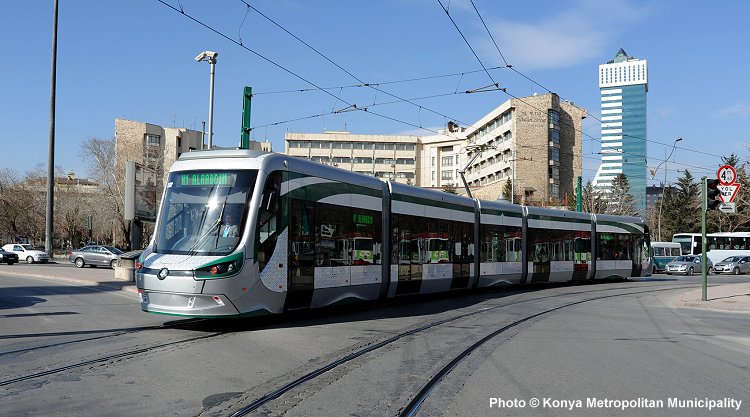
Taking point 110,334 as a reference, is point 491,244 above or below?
above

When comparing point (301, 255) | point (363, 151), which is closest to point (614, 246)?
point (301, 255)

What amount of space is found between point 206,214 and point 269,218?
1.10 m

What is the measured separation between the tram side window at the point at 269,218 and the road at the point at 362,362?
142 cm

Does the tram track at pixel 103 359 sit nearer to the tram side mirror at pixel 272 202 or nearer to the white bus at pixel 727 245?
the tram side mirror at pixel 272 202

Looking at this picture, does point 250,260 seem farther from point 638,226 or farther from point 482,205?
point 638,226

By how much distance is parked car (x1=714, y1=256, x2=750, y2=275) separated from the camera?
4706cm

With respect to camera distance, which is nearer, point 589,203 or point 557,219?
point 557,219

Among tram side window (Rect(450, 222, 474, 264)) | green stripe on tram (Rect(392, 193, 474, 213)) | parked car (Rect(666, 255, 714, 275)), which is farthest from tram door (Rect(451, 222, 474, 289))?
parked car (Rect(666, 255, 714, 275))

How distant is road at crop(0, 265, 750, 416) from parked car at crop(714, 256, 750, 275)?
35.6 metres

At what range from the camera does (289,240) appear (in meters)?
12.4

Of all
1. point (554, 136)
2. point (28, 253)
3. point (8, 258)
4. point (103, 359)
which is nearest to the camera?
point (103, 359)

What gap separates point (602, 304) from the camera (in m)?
19.4

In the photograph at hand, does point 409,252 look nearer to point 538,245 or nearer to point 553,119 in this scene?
point 538,245

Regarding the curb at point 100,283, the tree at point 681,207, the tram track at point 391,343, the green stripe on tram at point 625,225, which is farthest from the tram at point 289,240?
the tree at point 681,207
